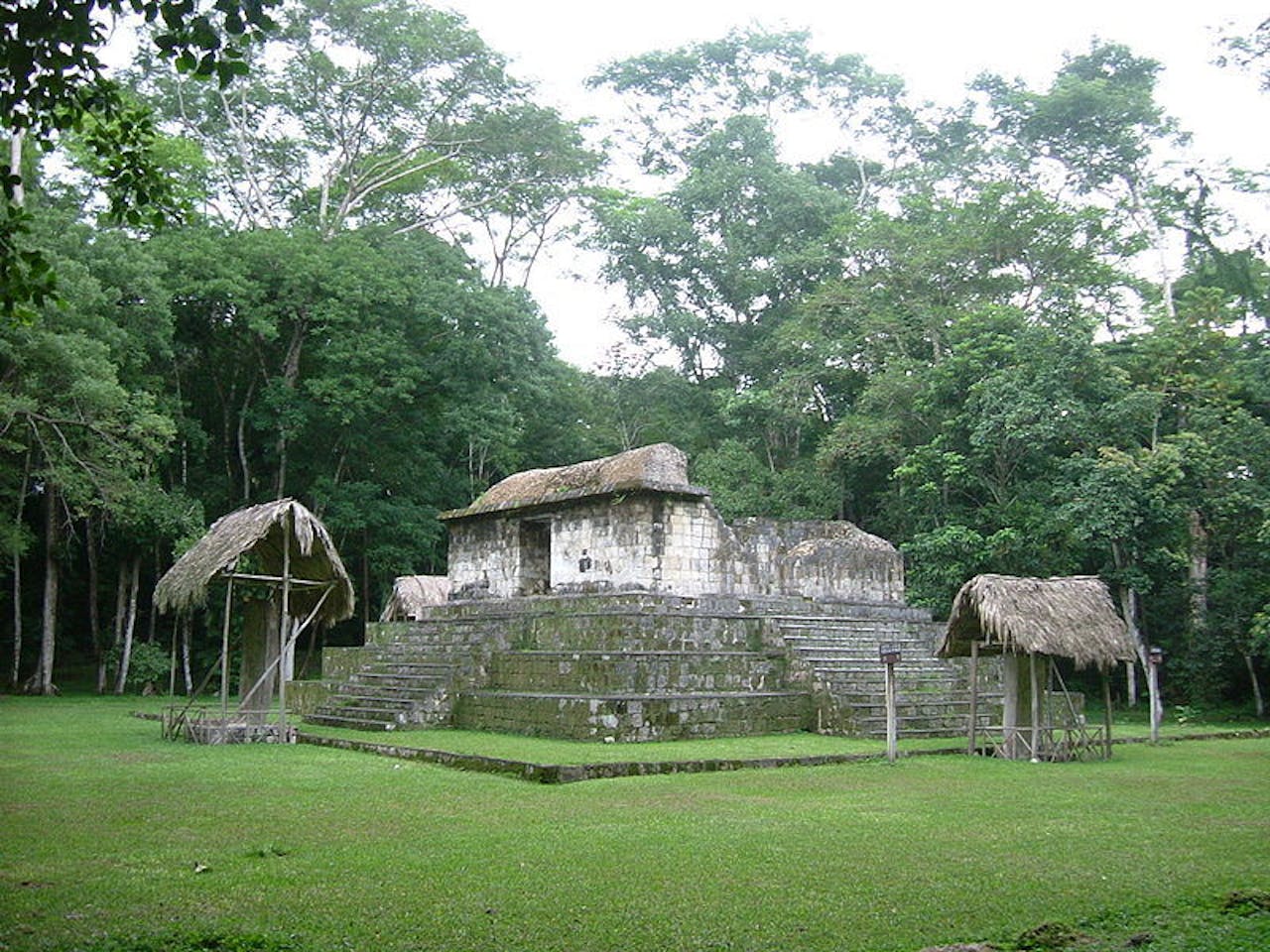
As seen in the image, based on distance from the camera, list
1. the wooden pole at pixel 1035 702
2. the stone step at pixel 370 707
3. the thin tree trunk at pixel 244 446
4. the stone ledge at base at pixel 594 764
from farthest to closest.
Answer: the thin tree trunk at pixel 244 446 → the stone step at pixel 370 707 → the wooden pole at pixel 1035 702 → the stone ledge at base at pixel 594 764

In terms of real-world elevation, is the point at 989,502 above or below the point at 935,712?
above

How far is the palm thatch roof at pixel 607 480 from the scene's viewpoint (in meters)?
15.0

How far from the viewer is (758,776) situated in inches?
371

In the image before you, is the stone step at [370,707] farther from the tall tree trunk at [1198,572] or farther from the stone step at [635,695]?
the tall tree trunk at [1198,572]

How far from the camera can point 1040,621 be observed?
10883mm

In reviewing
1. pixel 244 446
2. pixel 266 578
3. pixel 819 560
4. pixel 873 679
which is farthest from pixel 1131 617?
pixel 244 446

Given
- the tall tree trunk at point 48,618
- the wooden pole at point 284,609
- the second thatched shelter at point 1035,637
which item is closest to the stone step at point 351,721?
the wooden pole at point 284,609

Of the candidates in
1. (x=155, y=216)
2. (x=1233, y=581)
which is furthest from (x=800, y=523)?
(x=155, y=216)

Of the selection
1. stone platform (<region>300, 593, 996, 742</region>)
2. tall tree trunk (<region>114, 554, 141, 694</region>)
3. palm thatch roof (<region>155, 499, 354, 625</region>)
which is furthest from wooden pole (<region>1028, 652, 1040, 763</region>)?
tall tree trunk (<region>114, 554, 141, 694</region>)

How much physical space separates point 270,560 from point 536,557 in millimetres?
4973

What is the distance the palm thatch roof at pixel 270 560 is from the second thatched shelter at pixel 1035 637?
7.14 meters

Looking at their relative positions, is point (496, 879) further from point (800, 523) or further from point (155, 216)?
point (800, 523)

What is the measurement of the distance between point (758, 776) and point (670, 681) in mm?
3441

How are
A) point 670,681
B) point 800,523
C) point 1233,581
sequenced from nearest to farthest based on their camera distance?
point 670,681
point 800,523
point 1233,581
